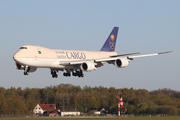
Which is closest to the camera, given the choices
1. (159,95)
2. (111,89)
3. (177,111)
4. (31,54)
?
(31,54)

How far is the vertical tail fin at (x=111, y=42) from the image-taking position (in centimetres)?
7038

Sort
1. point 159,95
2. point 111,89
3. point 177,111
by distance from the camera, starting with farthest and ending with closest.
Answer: point 111,89 < point 159,95 < point 177,111

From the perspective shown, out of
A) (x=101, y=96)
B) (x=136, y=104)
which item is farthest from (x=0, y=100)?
(x=136, y=104)

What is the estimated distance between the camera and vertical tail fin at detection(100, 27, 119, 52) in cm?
7038

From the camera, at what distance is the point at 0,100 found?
11025 cm

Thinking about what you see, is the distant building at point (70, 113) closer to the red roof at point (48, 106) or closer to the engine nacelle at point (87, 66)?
the red roof at point (48, 106)

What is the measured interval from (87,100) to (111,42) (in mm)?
58052

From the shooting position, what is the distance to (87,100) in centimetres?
12538

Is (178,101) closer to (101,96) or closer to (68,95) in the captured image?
(101,96)

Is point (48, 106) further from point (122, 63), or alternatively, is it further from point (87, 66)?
point (122, 63)

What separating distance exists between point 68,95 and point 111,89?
815 inches

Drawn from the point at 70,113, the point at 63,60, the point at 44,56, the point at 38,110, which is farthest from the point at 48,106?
the point at 44,56

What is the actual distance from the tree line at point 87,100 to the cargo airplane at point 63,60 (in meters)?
41.0

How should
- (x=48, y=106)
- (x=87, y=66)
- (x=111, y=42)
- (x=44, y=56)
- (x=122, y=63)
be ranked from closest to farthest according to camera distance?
(x=44, y=56), (x=87, y=66), (x=122, y=63), (x=111, y=42), (x=48, y=106)
